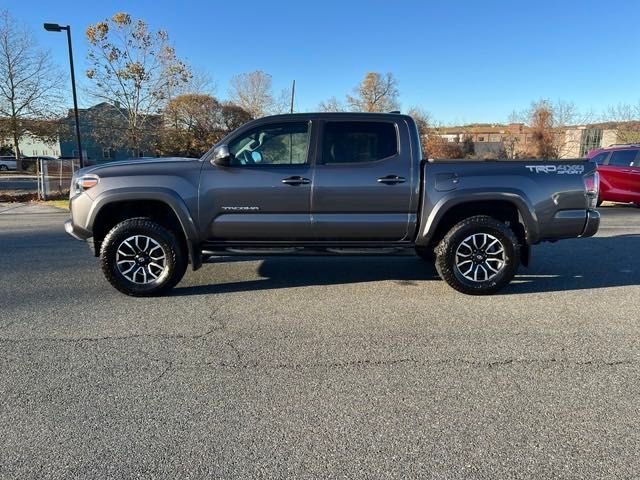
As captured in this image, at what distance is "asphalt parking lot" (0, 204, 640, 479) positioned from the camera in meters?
2.20

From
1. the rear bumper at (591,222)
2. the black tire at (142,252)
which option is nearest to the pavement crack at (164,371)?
the black tire at (142,252)

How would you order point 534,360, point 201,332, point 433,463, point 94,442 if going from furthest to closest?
point 201,332 < point 534,360 < point 94,442 < point 433,463

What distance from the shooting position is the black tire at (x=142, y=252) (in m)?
4.55

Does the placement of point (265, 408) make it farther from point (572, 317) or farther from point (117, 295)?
point (572, 317)

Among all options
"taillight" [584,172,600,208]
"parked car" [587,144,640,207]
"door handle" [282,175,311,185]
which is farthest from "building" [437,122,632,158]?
"door handle" [282,175,311,185]

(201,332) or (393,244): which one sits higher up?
(393,244)

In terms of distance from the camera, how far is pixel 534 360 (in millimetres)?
3238

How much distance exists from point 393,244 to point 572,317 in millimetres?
1880

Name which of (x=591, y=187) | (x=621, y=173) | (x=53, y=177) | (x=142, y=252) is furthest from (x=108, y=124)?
(x=591, y=187)

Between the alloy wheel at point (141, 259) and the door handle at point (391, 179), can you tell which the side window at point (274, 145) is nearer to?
the door handle at point (391, 179)

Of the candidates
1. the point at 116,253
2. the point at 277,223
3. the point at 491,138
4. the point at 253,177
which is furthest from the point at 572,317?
the point at 491,138

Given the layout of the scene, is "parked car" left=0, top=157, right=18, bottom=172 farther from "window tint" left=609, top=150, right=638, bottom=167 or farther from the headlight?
"window tint" left=609, top=150, right=638, bottom=167

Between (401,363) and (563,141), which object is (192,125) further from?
(401,363)

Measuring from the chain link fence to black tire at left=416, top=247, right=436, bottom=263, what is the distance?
1547 centimetres
